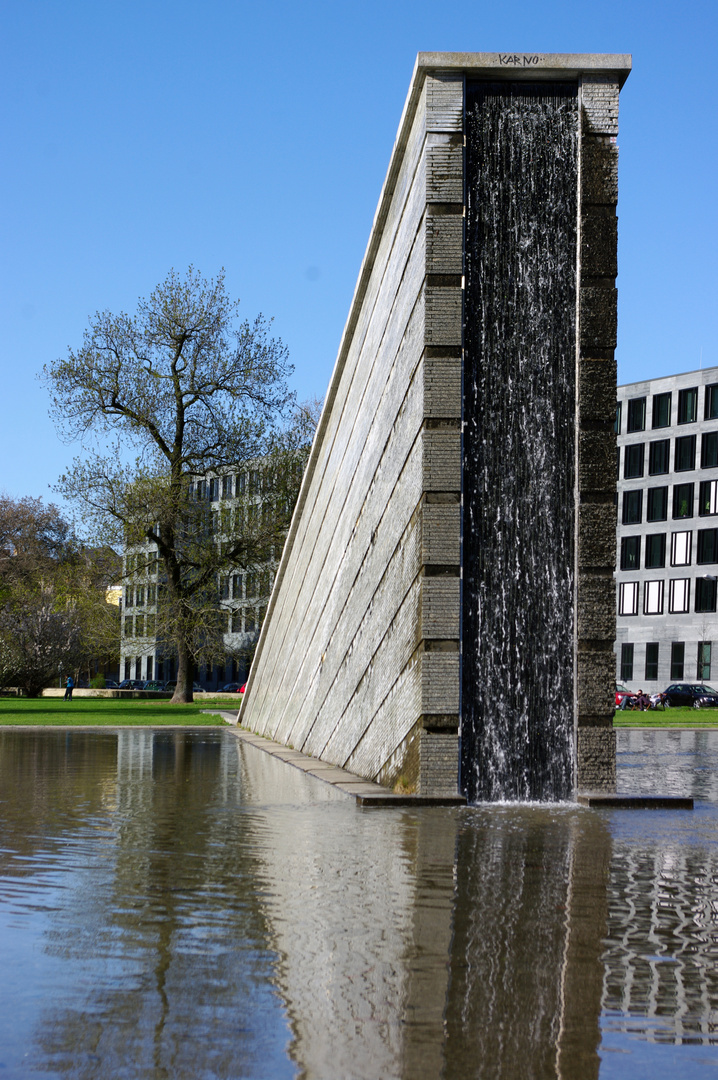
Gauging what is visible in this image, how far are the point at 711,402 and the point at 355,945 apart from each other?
63089 millimetres

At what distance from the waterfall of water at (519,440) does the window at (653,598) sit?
198 feet

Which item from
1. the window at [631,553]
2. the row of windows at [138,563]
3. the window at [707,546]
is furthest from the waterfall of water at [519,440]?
the window at [631,553]

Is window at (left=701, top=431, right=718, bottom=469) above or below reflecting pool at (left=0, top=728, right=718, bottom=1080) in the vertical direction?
above

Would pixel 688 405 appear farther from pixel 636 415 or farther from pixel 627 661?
pixel 627 661

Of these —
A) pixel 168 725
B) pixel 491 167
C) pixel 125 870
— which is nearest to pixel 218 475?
pixel 168 725

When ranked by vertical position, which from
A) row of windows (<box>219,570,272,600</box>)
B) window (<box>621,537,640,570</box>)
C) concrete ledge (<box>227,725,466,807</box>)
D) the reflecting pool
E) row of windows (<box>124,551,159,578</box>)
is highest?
window (<box>621,537,640,570</box>)

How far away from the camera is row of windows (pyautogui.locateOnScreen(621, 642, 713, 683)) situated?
211 feet

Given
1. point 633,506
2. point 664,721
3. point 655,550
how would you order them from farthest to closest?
point 633,506, point 655,550, point 664,721

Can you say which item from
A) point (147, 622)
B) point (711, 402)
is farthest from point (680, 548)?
point (147, 622)

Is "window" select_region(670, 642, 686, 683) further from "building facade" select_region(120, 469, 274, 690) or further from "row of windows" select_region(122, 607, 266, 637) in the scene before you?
"row of windows" select_region(122, 607, 266, 637)

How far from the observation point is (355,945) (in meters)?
3.83

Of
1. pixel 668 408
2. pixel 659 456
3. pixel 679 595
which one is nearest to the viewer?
pixel 668 408

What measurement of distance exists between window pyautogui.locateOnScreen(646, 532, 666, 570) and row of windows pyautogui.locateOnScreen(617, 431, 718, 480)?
356cm

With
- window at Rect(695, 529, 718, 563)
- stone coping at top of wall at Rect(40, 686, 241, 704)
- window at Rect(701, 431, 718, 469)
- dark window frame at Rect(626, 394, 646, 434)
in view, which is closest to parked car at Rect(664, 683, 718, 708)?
window at Rect(695, 529, 718, 563)
